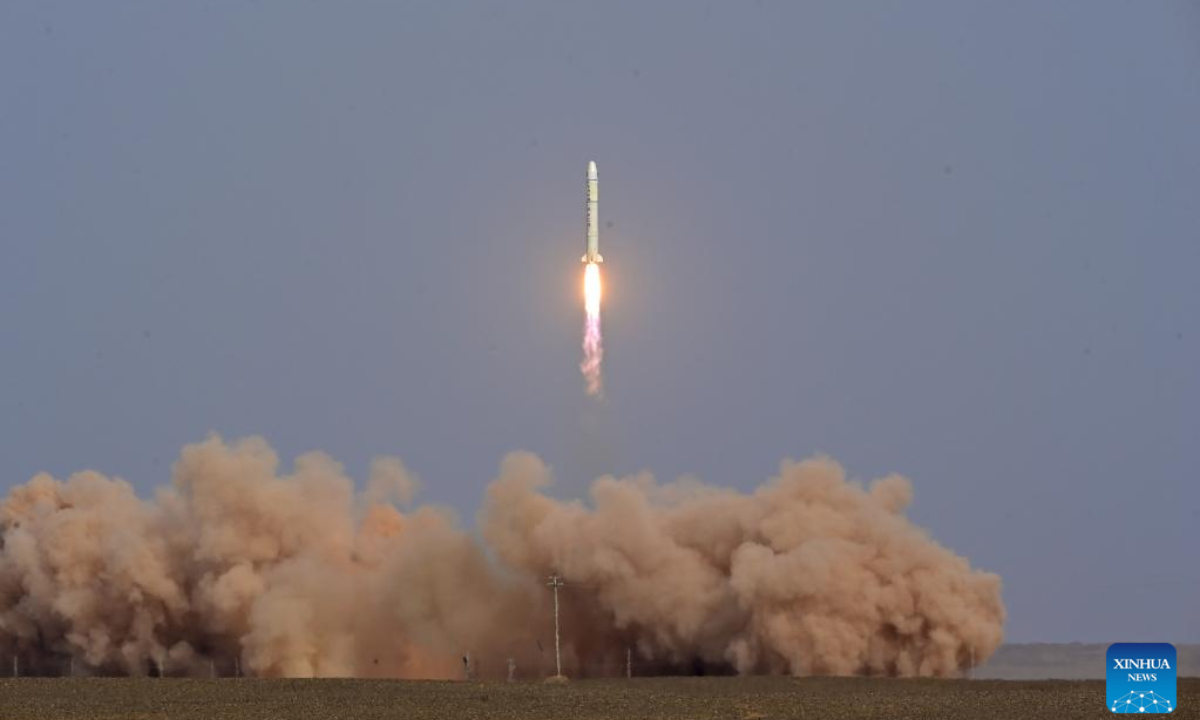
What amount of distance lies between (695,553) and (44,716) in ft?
81.8

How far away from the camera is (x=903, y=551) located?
81625 millimetres

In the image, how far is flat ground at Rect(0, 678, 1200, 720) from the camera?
65.2 metres

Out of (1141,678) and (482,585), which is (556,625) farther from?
(1141,678)

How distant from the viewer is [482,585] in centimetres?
8681

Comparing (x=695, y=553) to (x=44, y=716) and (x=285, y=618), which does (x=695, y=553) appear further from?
(x=44, y=716)

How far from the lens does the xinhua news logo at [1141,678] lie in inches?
2160

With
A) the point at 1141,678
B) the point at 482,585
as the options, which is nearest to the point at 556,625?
the point at 482,585

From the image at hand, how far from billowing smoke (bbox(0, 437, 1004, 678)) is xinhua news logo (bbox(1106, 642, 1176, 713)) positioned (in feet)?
53.6

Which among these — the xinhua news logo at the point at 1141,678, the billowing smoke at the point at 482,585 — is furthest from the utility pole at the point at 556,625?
the xinhua news logo at the point at 1141,678

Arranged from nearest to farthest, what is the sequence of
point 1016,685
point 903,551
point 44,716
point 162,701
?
point 44,716 → point 162,701 → point 1016,685 → point 903,551

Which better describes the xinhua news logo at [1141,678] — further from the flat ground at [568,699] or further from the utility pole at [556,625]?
the utility pole at [556,625]

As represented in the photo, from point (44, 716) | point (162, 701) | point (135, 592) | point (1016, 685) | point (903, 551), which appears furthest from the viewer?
point (135, 592)

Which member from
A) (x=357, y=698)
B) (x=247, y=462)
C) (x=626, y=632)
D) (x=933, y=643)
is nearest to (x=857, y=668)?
(x=933, y=643)

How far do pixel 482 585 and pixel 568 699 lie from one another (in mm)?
16928
